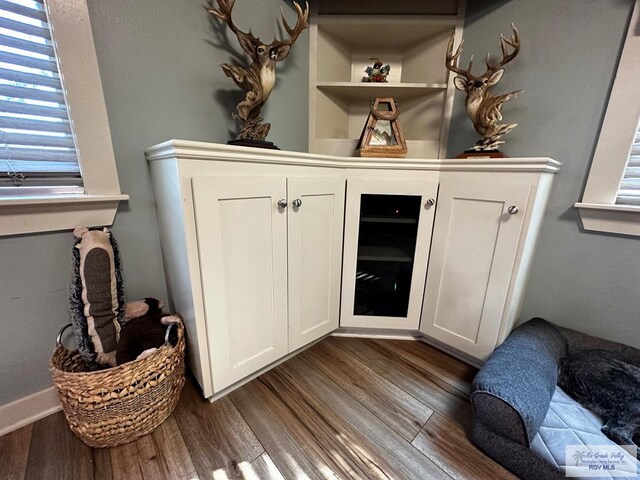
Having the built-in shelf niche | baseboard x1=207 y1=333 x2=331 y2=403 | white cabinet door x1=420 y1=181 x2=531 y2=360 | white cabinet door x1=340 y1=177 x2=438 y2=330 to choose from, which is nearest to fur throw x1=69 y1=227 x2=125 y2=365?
baseboard x1=207 y1=333 x2=331 y2=403

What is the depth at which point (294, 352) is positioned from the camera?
54.7 inches

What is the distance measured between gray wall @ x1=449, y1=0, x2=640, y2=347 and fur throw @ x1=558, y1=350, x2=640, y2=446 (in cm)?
24

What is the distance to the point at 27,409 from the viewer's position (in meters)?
0.98

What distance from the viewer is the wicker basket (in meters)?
0.83

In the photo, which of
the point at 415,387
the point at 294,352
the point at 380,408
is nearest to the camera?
the point at 380,408

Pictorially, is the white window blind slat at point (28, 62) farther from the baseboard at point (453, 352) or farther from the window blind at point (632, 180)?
the window blind at point (632, 180)

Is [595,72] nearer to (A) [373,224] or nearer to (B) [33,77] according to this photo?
(A) [373,224]

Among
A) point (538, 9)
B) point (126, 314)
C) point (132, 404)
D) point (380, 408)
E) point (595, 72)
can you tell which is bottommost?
point (380, 408)

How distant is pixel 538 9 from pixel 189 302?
202 centimetres

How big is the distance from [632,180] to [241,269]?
1.67 m

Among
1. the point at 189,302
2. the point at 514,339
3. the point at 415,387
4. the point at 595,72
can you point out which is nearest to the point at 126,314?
the point at 189,302

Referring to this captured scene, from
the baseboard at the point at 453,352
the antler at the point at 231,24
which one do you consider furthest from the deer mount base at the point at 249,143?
the baseboard at the point at 453,352

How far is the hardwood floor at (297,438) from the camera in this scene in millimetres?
852

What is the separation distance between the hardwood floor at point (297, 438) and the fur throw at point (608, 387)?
39 centimetres
